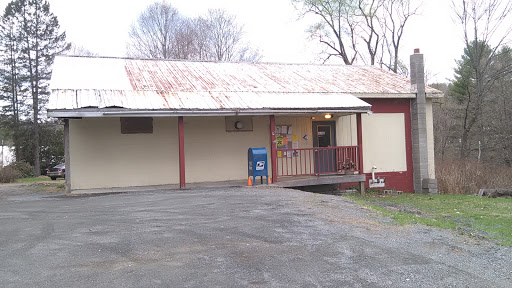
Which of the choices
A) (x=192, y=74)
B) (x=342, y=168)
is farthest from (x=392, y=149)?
(x=192, y=74)

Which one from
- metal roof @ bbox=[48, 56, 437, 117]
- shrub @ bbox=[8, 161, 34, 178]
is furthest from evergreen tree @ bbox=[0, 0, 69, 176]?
metal roof @ bbox=[48, 56, 437, 117]

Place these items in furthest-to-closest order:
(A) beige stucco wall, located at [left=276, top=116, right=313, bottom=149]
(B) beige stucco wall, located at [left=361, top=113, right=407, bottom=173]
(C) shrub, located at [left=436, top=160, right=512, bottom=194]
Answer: (C) shrub, located at [left=436, top=160, right=512, bottom=194] < (B) beige stucco wall, located at [left=361, top=113, right=407, bottom=173] < (A) beige stucco wall, located at [left=276, top=116, right=313, bottom=149]

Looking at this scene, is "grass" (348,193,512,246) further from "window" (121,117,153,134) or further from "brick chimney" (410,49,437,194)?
"window" (121,117,153,134)

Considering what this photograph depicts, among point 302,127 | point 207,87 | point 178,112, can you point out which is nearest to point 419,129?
point 302,127

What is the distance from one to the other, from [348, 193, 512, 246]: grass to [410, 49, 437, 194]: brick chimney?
0.83 metres

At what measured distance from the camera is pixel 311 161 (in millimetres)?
14484

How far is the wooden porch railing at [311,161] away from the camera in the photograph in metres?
13.6

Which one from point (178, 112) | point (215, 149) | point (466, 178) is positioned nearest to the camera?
point (178, 112)

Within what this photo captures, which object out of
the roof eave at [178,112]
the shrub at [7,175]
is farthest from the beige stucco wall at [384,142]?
the shrub at [7,175]

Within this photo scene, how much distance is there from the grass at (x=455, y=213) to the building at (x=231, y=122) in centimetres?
189

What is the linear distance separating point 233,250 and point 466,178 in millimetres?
14843

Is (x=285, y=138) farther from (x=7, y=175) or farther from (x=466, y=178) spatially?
(x=7, y=175)

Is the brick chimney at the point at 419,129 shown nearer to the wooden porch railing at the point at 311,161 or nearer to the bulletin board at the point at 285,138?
the wooden porch railing at the point at 311,161

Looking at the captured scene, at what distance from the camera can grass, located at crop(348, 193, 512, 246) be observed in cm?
737
